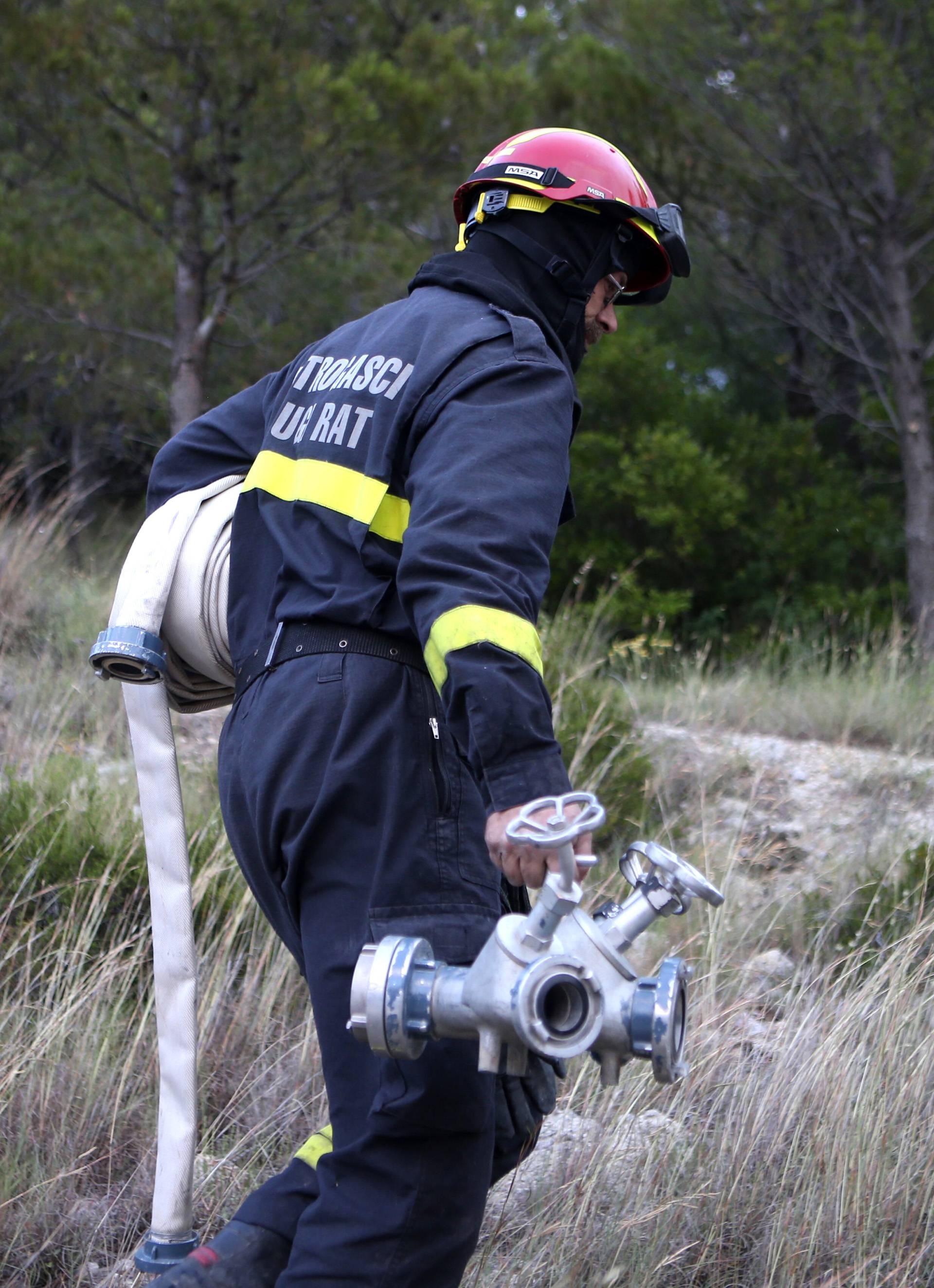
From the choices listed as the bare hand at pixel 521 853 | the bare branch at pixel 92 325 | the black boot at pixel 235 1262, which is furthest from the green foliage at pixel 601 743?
the bare branch at pixel 92 325

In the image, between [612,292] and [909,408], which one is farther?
[909,408]

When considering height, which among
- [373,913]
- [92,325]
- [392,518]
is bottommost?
[373,913]

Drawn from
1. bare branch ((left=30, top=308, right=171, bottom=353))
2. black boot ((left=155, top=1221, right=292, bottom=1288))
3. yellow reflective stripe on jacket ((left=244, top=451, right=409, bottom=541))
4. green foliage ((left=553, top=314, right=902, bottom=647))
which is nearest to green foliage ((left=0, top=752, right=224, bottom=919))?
black boot ((left=155, top=1221, right=292, bottom=1288))

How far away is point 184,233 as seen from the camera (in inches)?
362

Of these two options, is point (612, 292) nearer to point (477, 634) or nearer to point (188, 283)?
point (477, 634)

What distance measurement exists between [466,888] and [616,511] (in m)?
9.94

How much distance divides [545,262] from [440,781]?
0.97 meters

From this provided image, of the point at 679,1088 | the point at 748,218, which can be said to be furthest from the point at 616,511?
the point at 679,1088

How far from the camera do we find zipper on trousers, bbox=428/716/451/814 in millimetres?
1890

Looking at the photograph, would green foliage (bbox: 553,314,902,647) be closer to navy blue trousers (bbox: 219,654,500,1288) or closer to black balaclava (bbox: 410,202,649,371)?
black balaclava (bbox: 410,202,649,371)

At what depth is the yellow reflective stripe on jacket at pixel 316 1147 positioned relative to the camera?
2012 millimetres

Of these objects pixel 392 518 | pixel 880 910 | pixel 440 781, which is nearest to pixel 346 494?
pixel 392 518

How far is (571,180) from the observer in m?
2.20

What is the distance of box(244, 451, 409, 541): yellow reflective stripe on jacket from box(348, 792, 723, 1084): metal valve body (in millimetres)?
583
